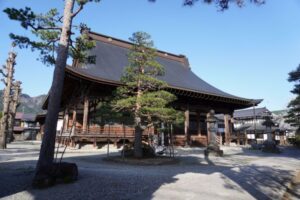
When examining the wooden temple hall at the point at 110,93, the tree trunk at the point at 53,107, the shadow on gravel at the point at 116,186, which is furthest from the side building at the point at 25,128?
the tree trunk at the point at 53,107

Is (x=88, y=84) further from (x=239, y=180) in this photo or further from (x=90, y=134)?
(x=239, y=180)

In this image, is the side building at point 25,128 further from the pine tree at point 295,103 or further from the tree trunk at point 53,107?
the tree trunk at point 53,107

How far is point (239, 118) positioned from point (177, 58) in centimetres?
2340

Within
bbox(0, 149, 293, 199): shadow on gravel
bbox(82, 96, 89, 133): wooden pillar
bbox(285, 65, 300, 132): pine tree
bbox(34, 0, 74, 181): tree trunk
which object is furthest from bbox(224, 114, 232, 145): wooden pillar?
bbox(34, 0, 74, 181): tree trunk

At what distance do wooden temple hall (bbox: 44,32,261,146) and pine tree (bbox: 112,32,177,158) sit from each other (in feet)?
5.40

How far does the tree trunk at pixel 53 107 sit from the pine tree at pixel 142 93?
5.09 meters

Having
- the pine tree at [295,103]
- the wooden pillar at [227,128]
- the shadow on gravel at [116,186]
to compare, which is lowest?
the shadow on gravel at [116,186]

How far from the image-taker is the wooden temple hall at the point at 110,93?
19.0m

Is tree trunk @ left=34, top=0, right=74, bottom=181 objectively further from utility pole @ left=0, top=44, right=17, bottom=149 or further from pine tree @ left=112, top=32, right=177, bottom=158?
utility pole @ left=0, top=44, right=17, bottom=149

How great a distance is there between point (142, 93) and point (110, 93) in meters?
7.18

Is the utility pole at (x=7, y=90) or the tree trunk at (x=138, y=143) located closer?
the tree trunk at (x=138, y=143)

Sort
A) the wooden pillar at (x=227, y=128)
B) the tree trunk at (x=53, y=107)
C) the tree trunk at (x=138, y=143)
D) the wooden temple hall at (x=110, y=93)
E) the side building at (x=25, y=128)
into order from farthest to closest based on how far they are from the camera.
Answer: the side building at (x=25, y=128)
the wooden pillar at (x=227, y=128)
the wooden temple hall at (x=110, y=93)
the tree trunk at (x=138, y=143)
the tree trunk at (x=53, y=107)

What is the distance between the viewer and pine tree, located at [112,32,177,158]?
12305 mm

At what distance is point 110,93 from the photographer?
20.1 m
